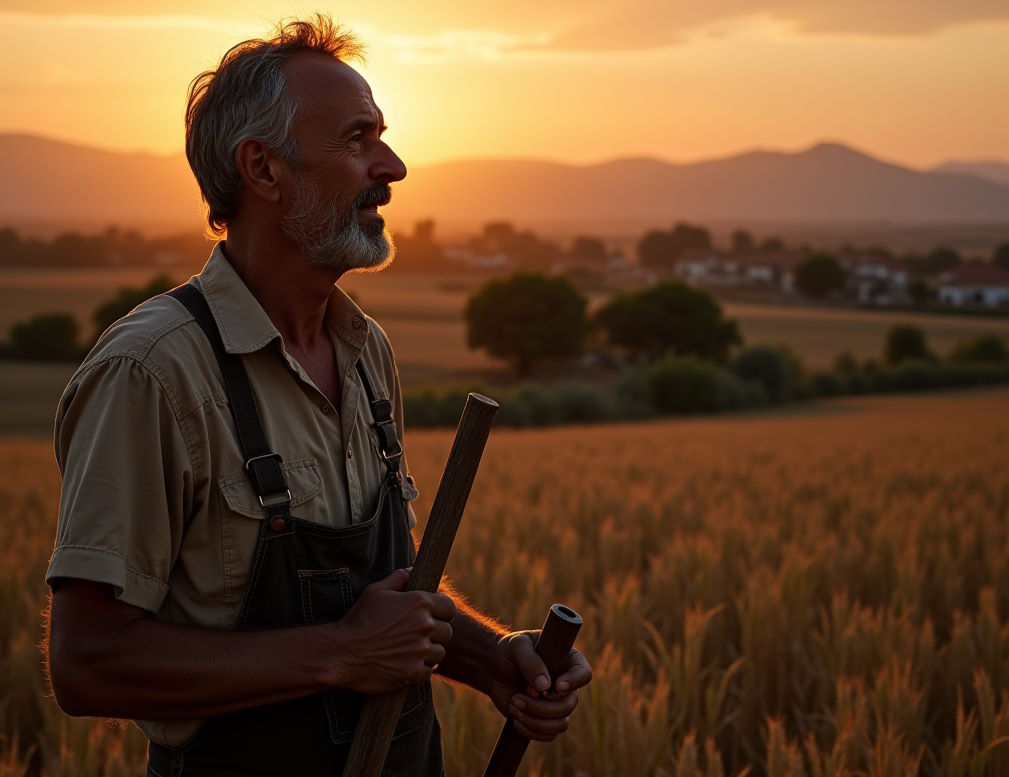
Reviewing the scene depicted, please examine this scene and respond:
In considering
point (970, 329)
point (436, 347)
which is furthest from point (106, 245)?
point (970, 329)

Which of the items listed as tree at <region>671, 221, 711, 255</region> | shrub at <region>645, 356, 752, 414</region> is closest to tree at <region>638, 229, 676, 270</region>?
tree at <region>671, 221, 711, 255</region>

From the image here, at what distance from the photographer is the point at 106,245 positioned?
85.4m

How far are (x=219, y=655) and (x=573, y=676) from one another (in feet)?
2.33

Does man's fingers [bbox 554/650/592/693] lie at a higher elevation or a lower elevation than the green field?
higher

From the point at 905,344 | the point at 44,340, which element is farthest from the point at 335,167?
the point at 905,344

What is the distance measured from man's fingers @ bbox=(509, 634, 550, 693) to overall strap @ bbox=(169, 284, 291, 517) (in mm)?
601

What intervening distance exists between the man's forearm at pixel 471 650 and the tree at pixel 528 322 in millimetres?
56319

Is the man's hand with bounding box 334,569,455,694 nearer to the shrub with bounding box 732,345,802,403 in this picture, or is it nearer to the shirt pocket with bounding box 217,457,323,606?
the shirt pocket with bounding box 217,457,323,606

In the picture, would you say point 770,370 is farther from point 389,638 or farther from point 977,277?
point 977,277

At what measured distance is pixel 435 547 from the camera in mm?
2012

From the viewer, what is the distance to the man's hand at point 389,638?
1.92m

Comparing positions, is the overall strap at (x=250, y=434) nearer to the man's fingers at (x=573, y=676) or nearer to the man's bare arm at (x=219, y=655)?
the man's bare arm at (x=219, y=655)

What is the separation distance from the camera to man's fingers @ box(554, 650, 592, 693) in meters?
2.13

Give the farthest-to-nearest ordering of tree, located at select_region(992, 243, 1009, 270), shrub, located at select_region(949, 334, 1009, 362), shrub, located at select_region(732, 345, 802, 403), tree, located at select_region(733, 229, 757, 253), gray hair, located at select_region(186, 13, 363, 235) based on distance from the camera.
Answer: tree, located at select_region(733, 229, 757, 253), tree, located at select_region(992, 243, 1009, 270), shrub, located at select_region(949, 334, 1009, 362), shrub, located at select_region(732, 345, 802, 403), gray hair, located at select_region(186, 13, 363, 235)
